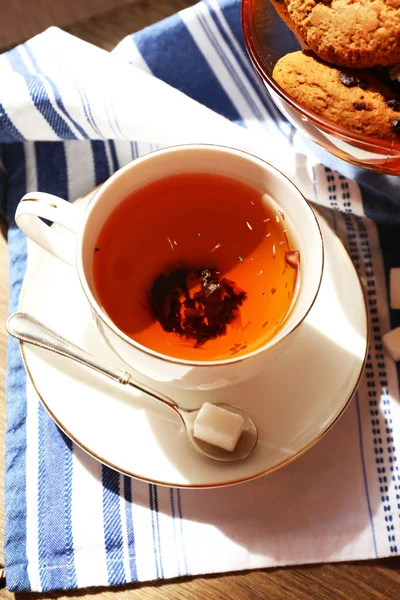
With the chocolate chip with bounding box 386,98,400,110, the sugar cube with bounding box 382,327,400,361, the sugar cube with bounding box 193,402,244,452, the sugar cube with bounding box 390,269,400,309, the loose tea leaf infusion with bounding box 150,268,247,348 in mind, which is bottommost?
the sugar cube with bounding box 193,402,244,452

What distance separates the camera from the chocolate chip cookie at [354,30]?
0.68 metres

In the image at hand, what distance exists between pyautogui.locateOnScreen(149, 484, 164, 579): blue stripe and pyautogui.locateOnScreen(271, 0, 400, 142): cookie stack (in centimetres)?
57

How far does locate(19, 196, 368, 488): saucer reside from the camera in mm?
803

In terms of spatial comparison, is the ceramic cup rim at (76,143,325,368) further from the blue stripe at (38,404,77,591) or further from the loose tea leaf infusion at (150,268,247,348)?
the blue stripe at (38,404,77,591)

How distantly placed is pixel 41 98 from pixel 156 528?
2.34 feet

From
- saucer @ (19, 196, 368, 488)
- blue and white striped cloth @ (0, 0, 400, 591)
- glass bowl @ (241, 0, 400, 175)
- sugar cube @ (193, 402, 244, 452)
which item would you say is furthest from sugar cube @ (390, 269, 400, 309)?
sugar cube @ (193, 402, 244, 452)

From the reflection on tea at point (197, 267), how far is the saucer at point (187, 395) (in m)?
0.07

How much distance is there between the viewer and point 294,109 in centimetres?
75

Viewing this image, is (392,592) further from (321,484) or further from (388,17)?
(388,17)

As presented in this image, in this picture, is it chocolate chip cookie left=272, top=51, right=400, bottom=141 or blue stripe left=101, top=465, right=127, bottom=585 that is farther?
blue stripe left=101, top=465, right=127, bottom=585

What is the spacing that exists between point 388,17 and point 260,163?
22cm

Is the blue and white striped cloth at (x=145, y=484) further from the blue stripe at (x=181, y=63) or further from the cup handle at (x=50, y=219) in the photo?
the cup handle at (x=50, y=219)

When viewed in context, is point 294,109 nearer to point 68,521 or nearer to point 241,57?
point 241,57

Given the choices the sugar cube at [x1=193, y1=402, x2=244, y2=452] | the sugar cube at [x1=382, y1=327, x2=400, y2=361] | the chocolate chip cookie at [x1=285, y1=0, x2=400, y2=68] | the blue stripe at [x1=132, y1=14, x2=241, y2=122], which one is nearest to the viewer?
the chocolate chip cookie at [x1=285, y1=0, x2=400, y2=68]
